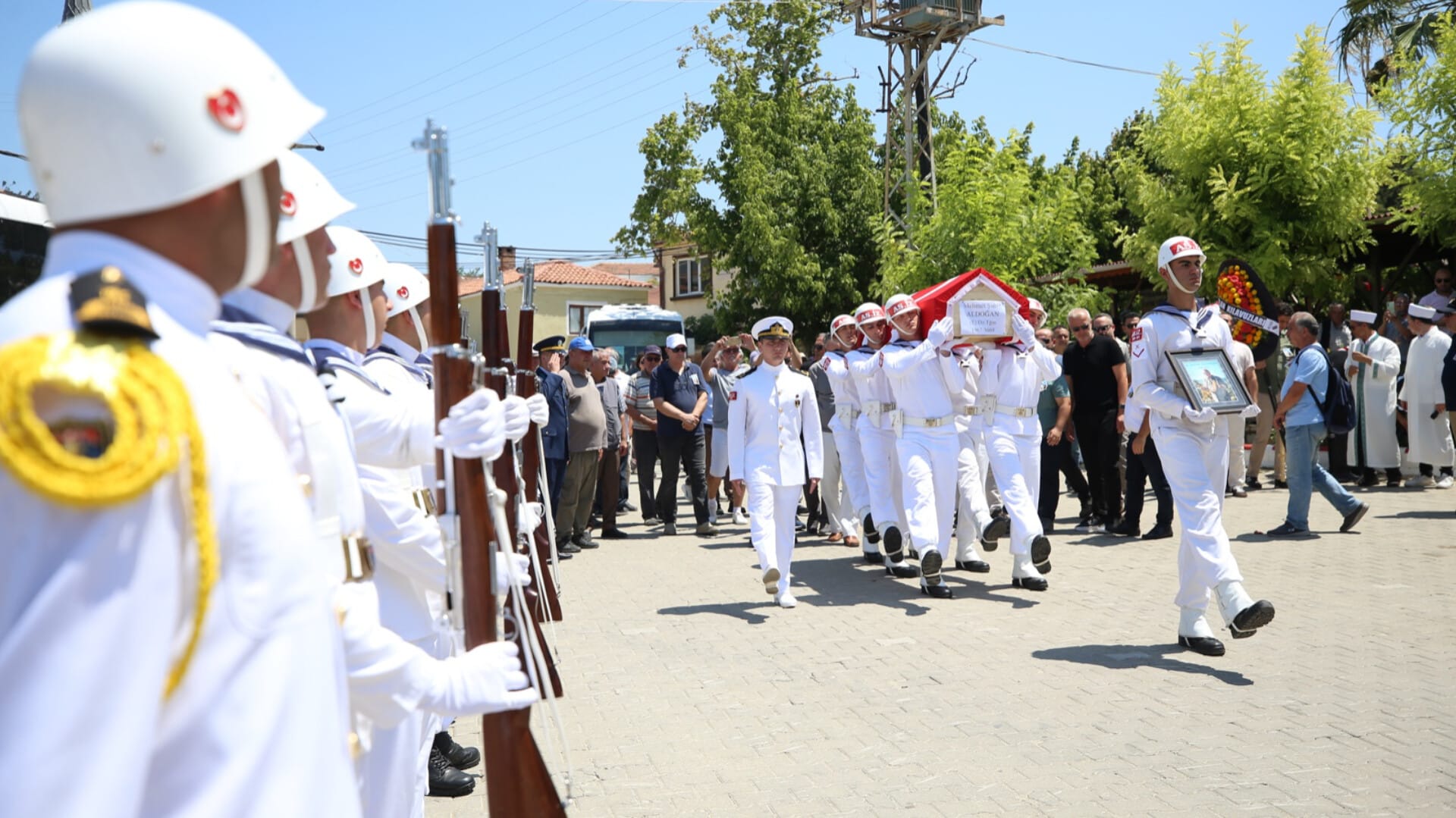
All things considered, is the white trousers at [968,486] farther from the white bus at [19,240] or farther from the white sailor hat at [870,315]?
the white bus at [19,240]

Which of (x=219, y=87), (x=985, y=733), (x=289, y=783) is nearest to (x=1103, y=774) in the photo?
(x=985, y=733)

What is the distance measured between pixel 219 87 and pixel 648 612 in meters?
8.29

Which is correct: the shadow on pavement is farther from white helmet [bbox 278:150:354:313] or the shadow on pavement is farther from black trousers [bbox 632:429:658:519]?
black trousers [bbox 632:429:658:519]

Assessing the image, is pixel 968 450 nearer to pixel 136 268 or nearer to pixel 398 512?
pixel 398 512

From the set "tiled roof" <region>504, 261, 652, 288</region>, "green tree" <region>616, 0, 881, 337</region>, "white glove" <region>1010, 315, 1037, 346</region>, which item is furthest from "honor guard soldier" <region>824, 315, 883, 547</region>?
"tiled roof" <region>504, 261, 652, 288</region>

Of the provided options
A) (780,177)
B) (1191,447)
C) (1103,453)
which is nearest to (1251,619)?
(1191,447)

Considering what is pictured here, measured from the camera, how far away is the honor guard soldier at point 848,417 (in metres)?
12.1

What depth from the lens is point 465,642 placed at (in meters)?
2.65

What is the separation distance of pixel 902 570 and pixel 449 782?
Result: 616 cm

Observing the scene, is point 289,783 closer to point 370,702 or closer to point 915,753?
point 370,702

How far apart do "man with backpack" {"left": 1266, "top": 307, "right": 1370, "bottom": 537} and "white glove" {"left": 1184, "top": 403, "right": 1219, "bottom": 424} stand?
5.55 meters

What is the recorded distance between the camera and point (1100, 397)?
13.0m

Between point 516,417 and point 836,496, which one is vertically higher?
point 516,417

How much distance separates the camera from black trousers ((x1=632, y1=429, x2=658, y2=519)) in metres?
15.5
